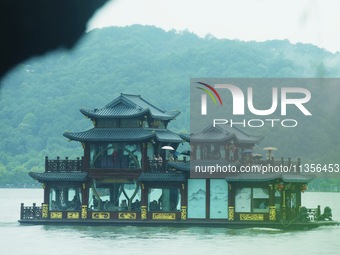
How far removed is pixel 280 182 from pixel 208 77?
7925 cm

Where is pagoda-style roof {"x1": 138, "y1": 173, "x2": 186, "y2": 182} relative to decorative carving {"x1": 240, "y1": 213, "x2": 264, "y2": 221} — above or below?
above

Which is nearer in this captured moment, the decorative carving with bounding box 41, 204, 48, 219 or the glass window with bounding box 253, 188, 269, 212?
the glass window with bounding box 253, 188, 269, 212

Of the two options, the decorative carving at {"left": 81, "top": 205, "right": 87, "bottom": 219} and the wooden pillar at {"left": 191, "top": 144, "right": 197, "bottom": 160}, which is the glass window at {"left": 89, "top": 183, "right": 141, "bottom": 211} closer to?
the decorative carving at {"left": 81, "top": 205, "right": 87, "bottom": 219}

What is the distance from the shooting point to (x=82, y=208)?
34.9 metres

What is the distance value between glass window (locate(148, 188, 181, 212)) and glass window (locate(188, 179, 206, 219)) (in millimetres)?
592

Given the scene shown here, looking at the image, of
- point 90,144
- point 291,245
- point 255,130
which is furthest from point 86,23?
point 255,130

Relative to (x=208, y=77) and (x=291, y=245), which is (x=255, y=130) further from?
(x=291, y=245)

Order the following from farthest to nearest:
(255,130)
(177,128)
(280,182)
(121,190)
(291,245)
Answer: (177,128) < (255,130) < (121,190) < (280,182) < (291,245)

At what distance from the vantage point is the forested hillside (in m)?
104

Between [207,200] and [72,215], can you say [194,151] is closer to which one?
[207,200]

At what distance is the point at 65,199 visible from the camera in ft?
118

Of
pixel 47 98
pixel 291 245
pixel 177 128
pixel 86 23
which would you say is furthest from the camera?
pixel 47 98

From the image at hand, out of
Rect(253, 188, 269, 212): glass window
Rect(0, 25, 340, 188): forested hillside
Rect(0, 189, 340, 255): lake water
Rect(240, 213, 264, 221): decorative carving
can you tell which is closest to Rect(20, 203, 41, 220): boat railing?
Rect(0, 189, 340, 255): lake water

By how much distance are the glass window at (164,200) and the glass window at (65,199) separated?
277cm
